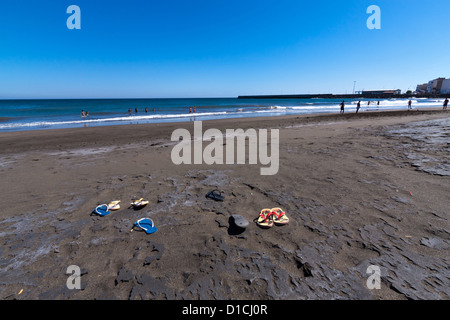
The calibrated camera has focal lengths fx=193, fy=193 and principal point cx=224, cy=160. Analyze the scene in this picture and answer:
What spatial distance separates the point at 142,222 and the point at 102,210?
42.3 inches

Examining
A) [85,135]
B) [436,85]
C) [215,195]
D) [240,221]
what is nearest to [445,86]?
[436,85]

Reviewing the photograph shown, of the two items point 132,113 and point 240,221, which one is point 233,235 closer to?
point 240,221

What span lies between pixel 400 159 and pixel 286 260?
6.30 meters

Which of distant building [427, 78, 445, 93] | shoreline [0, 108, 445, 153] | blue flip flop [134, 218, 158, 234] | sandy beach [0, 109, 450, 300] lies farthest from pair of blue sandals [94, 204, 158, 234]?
distant building [427, 78, 445, 93]

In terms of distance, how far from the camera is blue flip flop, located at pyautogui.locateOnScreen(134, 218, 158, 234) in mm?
3311

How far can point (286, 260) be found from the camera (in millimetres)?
2611

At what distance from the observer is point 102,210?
155 inches

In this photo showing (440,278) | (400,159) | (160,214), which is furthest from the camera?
(400,159)

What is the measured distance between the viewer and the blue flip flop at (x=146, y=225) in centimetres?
331

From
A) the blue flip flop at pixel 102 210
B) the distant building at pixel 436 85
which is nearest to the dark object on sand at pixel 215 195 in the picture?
the blue flip flop at pixel 102 210

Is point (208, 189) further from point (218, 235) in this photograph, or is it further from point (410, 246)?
point (410, 246)
